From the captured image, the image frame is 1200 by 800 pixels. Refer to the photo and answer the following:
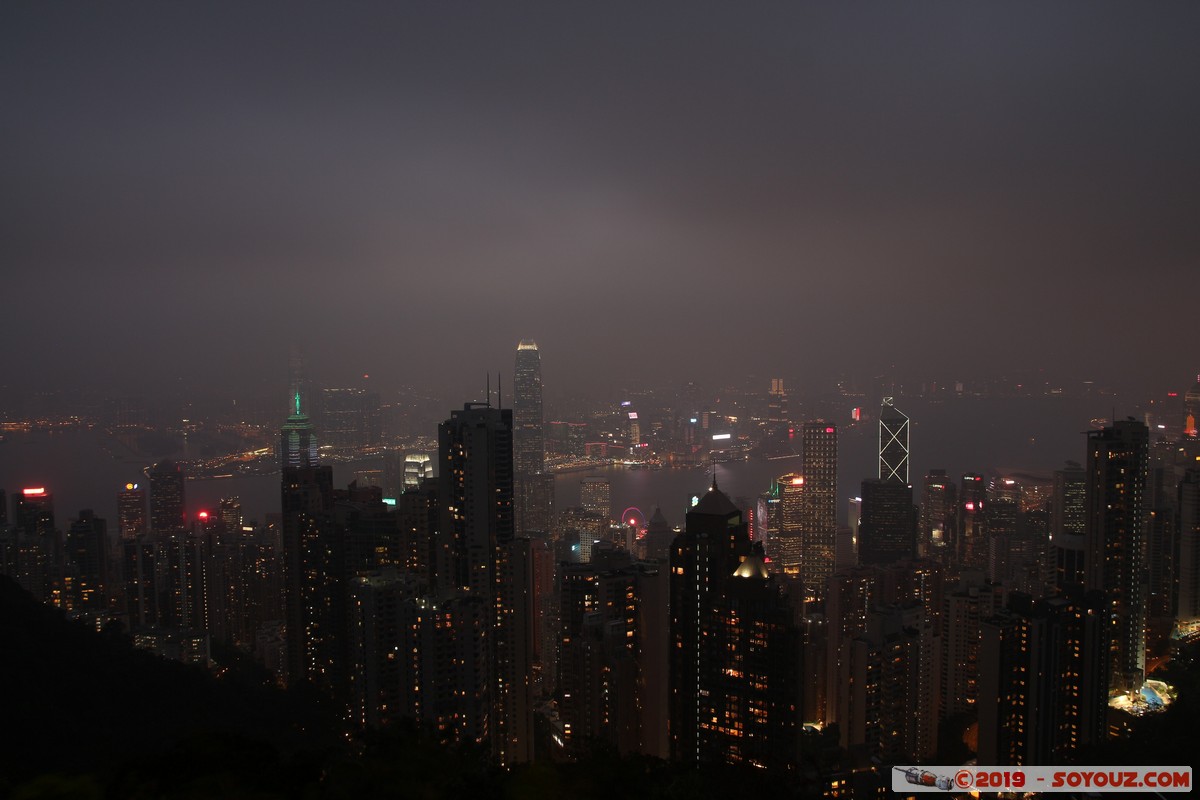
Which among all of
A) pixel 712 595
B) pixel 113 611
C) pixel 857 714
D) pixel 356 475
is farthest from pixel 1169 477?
pixel 113 611

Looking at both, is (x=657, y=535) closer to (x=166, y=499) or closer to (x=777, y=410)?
(x=777, y=410)

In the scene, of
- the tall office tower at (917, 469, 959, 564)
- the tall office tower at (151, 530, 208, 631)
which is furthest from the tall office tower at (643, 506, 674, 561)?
the tall office tower at (151, 530, 208, 631)

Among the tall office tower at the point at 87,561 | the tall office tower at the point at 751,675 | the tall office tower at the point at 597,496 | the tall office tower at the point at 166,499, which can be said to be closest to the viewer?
the tall office tower at the point at 751,675

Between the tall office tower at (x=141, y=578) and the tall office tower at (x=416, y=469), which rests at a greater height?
the tall office tower at (x=416, y=469)

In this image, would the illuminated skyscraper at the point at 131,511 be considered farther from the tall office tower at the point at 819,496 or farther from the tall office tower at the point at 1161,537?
the tall office tower at the point at 1161,537

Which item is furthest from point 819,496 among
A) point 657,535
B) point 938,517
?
point 657,535

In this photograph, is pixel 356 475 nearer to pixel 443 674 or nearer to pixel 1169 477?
pixel 443 674

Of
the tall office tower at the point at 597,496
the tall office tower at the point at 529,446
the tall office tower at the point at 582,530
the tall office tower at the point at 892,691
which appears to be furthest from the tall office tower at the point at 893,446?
the tall office tower at the point at 892,691
